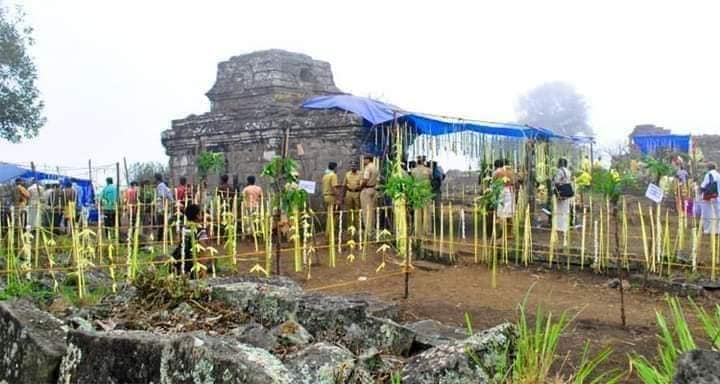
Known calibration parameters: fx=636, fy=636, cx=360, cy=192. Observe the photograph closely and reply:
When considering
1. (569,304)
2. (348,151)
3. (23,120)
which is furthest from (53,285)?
(23,120)

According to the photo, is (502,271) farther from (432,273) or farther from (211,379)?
(211,379)

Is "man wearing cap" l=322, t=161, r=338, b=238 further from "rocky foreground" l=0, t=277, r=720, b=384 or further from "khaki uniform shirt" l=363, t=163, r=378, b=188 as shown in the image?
"rocky foreground" l=0, t=277, r=720, b=384

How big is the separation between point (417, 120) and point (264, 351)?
1019 cm

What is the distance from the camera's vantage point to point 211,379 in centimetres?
241

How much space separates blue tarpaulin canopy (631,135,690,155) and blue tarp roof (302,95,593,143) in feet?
33.7

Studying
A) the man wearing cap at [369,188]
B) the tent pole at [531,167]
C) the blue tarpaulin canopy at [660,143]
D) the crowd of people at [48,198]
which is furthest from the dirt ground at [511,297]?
the blue tarpaulin canopy at [660,143]

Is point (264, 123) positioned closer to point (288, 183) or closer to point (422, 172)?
point (422, 172)

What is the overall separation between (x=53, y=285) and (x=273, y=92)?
10067mm

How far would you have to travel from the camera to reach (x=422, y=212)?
11586mm

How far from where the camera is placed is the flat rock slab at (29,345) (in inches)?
120

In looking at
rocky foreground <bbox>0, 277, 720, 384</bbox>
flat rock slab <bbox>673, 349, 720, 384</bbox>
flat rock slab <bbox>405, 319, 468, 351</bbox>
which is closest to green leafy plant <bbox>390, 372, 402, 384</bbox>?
rocky foreground <bbox>0, 277, 720, 384</bbox>

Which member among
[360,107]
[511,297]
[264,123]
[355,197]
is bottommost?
[511,297]

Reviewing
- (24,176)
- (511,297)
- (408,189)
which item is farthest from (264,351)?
(24,176)

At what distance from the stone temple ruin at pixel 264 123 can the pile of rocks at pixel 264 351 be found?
9.53 metres
